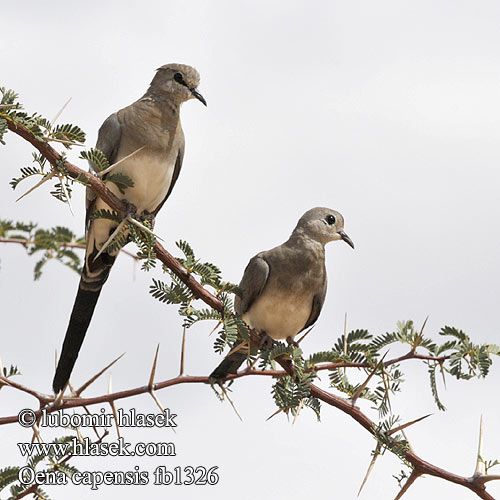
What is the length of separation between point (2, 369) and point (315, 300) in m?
3.51

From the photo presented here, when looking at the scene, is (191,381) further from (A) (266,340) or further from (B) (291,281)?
(B) (291,281)

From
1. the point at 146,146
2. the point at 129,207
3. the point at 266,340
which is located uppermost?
the point at 146,146

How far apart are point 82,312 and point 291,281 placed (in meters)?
1.88

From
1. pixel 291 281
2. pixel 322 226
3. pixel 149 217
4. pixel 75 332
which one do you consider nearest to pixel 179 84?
pixel 149 217

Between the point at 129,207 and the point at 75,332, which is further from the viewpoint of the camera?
the point at 129,207

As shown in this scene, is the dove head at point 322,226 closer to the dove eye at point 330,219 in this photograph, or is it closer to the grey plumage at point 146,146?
the dove eye at point 330,219

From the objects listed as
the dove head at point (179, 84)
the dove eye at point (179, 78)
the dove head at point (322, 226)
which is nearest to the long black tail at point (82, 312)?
the dove head at point (179, 84)

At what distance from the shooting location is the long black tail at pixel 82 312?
186 inches

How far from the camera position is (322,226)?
22.7 feet

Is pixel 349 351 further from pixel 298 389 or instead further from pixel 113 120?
pixel 113 120

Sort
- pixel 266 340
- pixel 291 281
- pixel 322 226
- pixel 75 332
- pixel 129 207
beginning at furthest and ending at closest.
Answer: pixel 322 226
pixel 291 281
pixel 266 340
pixel 129 207
pixel 75 332

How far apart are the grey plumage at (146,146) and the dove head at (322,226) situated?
4.10 ft

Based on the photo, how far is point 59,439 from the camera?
392 cm

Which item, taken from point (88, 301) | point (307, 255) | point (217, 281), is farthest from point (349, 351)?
point (307, 255)
